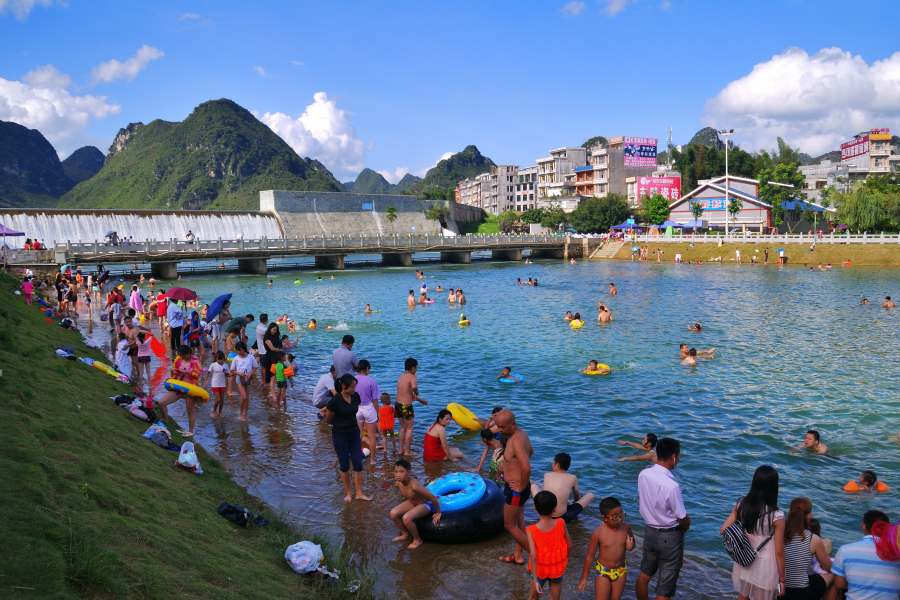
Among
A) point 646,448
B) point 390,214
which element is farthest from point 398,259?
point 646,448

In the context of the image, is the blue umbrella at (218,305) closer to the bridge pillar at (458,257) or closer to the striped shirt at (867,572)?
the striped shirt at (867,572)

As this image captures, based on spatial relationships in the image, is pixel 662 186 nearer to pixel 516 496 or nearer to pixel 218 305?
pixel 218 305

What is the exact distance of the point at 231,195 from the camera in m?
136

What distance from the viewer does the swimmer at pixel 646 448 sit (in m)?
8.74

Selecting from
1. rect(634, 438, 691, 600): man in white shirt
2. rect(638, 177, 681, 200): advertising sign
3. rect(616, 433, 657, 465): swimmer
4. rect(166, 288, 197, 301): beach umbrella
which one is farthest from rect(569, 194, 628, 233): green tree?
rect(634, 438, 691, 600): man in white shirt

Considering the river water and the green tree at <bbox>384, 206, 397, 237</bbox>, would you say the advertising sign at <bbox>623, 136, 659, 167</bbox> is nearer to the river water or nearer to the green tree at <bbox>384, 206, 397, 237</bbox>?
the green tree at <bbox>384, 206, 397, 237</bbox>

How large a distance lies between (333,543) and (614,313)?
2263cm

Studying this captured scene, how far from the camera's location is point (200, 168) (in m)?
139

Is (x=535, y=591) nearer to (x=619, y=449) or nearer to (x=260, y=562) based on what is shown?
(x=260, y=562)

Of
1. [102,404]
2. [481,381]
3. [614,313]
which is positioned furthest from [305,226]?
[102,404]

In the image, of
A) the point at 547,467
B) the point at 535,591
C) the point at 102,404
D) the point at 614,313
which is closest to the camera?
the point at 535,591

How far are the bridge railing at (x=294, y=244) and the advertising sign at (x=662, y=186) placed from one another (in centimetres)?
2893

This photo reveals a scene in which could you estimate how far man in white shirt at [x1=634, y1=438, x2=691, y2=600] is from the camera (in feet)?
17.4

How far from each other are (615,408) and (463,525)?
713 centimetres
